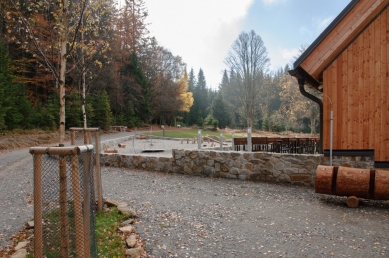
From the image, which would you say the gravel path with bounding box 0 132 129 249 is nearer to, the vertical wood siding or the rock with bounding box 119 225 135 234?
the rock with bounding box 119 225 135 234

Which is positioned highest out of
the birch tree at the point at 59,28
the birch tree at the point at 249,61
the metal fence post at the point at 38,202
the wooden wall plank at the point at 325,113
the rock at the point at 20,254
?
the birch tree at the point at 249,61

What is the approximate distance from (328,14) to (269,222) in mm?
11322

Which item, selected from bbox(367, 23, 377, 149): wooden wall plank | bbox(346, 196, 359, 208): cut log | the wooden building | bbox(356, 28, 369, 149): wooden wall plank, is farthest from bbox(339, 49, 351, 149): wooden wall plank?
bbox(346, 196, 359, 208): cut log

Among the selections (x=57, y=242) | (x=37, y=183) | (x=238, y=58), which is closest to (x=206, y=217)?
(x=57, y=242)

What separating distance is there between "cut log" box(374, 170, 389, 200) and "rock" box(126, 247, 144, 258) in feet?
14.6

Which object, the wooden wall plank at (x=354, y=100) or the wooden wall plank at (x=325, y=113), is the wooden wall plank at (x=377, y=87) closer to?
the wooden wall plank at (x=354, y=100)

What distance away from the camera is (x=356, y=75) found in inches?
248

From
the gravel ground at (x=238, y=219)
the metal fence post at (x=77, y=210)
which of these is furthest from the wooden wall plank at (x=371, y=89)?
the metal fence post at (x=77, y=210)

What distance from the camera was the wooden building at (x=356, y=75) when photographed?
19.9 ft

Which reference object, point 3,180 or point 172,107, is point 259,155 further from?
point 172,107

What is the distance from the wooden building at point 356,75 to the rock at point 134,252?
17.1 feet

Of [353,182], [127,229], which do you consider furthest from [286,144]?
[127,229]

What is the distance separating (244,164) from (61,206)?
566cm

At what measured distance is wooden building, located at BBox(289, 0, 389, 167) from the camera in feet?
19.9
